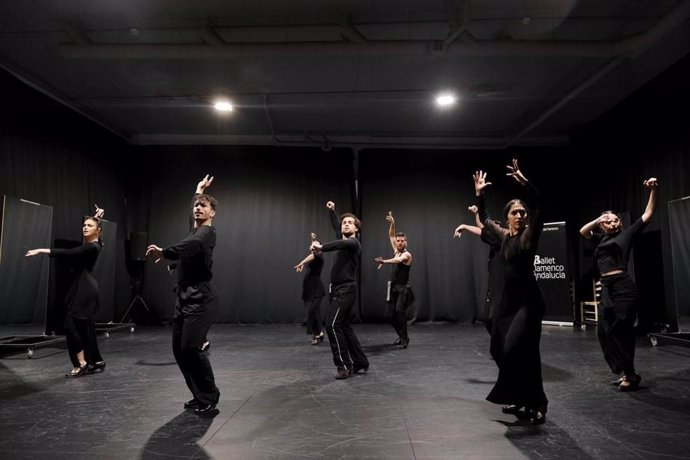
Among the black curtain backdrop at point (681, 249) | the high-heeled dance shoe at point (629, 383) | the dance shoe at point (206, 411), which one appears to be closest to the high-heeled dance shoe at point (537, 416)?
the high-heeled dance shoe at point (629, 383)

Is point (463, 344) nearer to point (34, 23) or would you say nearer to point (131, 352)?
point (131, 352)

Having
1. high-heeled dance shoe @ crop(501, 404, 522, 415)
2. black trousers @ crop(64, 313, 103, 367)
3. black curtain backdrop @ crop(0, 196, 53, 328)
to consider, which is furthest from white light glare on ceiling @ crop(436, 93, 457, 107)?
black curtain backdrop @ crop(0, 196, 53, 328)

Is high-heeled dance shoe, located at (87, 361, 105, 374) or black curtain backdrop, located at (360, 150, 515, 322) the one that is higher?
black curtain backdrop, located at (360, 150, 515, 322)

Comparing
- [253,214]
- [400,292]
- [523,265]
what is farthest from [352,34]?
[253,214]

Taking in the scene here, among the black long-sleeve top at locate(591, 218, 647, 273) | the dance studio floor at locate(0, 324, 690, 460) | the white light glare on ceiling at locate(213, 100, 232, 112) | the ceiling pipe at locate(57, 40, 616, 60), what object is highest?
the white light glare on ceiling at locate(213, 100, 232, 112)

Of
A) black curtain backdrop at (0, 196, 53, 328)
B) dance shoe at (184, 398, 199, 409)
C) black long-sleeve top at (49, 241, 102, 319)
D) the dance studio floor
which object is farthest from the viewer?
black curtain backdrop at (0, 196, 53, 328)

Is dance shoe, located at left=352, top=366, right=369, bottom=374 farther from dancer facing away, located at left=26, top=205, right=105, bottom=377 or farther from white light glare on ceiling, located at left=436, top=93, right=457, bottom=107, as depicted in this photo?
white light glare on ceiling, located at left=436, top=93, right=457, bottom=107

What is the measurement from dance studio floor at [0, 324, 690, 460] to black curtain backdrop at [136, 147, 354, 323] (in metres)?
3.89

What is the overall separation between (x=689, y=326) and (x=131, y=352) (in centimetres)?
744

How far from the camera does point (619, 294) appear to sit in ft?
12.5

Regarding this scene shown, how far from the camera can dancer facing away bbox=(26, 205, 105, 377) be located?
430 centimetres

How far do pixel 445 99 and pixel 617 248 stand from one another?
179 inches

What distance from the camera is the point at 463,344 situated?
21.2ft

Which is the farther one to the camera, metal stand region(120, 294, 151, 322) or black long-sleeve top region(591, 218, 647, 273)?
metal stand region(120, 294, 151, 322)
